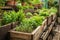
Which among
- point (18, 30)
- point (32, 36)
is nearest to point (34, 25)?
point (18, 30)

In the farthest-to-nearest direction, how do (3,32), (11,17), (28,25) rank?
(11,17), (28,25), (3,32)

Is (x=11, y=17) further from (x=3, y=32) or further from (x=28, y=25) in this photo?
(x=3, y=32)

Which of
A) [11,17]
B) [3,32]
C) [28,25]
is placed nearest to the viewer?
[3,32]

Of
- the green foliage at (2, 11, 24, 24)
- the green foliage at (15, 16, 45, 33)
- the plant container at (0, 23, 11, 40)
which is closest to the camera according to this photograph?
the plant container at (0, 23, 11, 40)

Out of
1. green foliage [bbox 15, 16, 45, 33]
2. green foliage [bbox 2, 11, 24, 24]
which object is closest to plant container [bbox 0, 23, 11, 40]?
green foliage [bbox 15, 16, 45, 33]

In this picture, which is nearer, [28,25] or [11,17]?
[28,25]

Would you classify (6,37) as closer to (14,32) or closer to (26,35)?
(14,32)

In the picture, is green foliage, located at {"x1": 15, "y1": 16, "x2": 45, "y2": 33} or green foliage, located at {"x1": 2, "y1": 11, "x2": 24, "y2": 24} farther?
green foliage, located at {"x1": 2, "y1": 11, "x2": 24, "y2": 24}

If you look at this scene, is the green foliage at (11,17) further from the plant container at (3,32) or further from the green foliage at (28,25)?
the plant container at (3,32)

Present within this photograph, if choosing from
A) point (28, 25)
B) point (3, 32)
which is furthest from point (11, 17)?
point (3, 32)

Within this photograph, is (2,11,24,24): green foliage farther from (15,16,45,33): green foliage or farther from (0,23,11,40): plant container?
(0,23,11,40): plant container

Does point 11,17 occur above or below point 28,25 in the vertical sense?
above

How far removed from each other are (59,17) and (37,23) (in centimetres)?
452

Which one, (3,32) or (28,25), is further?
(28,25)
